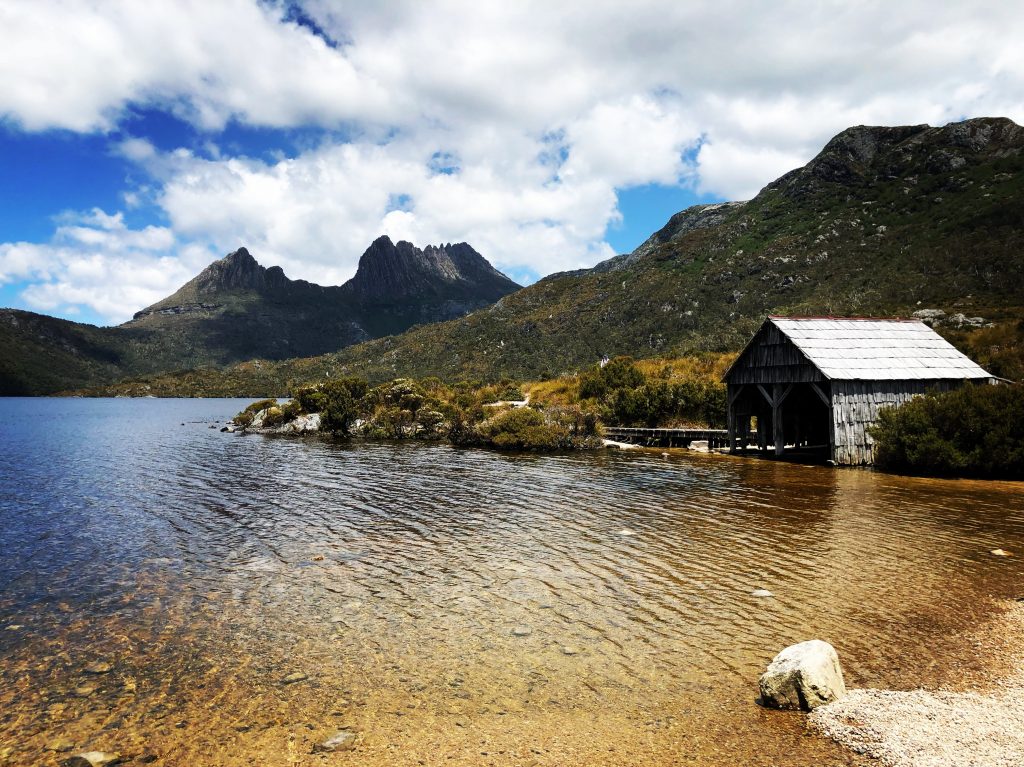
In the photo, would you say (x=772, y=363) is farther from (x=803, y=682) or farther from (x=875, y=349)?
(x=803, y=682)

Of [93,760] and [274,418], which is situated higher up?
[274,418]

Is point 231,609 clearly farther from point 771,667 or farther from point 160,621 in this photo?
point 771,667

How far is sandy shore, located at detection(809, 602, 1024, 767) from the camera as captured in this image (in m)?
6.10

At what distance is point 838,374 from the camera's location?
93.9 feet

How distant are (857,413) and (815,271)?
234 feet

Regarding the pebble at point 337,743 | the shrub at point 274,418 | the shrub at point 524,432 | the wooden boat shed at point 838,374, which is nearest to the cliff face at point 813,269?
the wooden boat shed at point 838,374

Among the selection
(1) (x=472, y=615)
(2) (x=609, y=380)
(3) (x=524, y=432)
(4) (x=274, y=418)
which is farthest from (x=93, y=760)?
(4) (x=274, y=418)

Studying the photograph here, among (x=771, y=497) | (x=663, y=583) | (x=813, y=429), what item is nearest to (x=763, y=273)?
(x=813, y=429)

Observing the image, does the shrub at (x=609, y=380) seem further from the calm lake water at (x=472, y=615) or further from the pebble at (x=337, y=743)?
the pebble at (x=337, y=743)

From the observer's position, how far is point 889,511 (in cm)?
1881

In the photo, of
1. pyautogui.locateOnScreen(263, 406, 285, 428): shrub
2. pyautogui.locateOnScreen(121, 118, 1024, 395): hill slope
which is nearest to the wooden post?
pyautogui.locateOnScreen(121, 118, 1024, 395): hill slope

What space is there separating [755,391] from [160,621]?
34694 millimetres

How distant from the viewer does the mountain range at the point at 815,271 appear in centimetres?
7381

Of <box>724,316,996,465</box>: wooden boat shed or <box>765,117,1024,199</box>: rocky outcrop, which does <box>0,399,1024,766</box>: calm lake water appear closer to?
<box>724,316,996,465</box>: wooden boat shed
